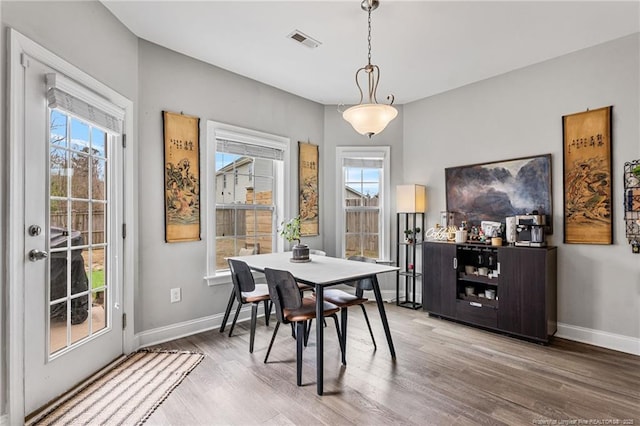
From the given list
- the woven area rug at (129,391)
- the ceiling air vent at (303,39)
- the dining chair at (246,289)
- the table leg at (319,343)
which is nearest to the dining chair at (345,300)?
the table leg at (319,343)

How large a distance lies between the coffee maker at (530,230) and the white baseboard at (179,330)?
3.07m

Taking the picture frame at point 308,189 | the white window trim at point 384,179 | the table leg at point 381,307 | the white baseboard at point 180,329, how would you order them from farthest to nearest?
the white window trim at point 384,179
the picture frame at point 308,189
the white baseboard at point 180,329
the table leg at point 381,307

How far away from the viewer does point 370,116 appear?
93.9 inches

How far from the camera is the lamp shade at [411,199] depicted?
14.0 ft

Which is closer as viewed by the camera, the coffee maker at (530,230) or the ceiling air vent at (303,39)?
the ceiling air vent at (303,39)

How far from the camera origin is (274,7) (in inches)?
99.3

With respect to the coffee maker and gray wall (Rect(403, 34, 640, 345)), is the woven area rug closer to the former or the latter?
the coffee maker

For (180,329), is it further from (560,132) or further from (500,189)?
(560,132)

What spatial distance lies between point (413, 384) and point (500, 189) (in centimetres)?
246

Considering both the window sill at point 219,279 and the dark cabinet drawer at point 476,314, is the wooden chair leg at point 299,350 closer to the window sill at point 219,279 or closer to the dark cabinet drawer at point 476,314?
the window sill at point 219,279

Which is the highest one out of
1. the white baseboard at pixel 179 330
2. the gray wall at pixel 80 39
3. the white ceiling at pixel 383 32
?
the white ceiling at pixel 383 32

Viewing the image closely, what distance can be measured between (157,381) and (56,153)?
1.72m

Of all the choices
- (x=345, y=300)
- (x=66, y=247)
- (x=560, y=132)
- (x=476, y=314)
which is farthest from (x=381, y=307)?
(x=560, y=132)

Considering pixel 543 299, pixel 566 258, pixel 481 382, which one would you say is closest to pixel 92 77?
pixel 481 382
